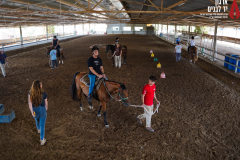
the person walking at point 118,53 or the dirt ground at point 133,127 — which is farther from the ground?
the person walking at point 118,53

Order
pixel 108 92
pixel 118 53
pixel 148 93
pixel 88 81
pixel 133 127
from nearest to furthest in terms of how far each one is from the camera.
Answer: pixel 148 93 < pixel 108 92 < pixel 133 127 < pixel 88 81 < pixel 118 53

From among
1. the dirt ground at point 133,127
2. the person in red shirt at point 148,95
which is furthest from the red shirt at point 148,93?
the dirt ground at point 133,127

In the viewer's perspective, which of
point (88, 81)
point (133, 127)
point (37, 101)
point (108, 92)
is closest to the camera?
point (37, 101)

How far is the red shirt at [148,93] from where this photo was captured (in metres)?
4.60

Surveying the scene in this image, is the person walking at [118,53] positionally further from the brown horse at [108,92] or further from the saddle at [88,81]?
the brown horse at [108,92]

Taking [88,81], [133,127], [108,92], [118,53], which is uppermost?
[118,53]

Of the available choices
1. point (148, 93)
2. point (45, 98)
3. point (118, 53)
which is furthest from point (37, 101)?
→ point (118, 53)

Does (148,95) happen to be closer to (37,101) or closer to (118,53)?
(37,101)

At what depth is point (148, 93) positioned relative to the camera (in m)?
4.66

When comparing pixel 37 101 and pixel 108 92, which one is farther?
pixel 108 92

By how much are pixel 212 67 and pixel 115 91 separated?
34.8 feet

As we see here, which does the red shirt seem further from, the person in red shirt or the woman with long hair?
the woman with long hair

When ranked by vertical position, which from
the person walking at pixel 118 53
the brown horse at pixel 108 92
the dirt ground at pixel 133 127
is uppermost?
the person walking at pixel 118 53

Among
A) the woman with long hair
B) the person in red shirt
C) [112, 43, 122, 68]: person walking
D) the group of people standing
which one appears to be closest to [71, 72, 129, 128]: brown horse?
the group of people standing
